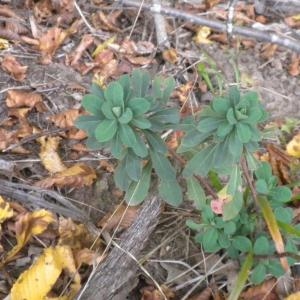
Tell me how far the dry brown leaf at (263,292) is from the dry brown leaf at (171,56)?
1337 mm

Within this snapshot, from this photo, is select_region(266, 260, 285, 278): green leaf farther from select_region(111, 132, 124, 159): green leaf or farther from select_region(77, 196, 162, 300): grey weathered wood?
select_region(111, 132, 124, 159): green leaf

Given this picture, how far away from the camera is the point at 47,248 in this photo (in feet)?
7.11

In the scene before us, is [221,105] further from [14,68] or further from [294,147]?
[14,68]

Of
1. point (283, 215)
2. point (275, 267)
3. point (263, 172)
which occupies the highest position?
point (263, 172)

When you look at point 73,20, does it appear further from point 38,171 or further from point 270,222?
point 270,222

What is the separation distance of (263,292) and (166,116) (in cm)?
79

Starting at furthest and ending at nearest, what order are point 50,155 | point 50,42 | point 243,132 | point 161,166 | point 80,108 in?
point 50,42, point 80,108, point 50,155, point 161,166, point 243,132

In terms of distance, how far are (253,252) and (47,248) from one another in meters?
0.79

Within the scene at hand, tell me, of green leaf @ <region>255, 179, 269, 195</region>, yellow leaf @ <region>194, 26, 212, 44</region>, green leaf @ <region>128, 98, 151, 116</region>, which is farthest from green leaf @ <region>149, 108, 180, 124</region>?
yellow leaf @ <region>194, 26, 212, 44</region>

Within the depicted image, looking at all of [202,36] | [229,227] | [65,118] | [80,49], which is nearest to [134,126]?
[229,227]

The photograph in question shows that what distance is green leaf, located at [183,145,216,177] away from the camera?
71.6 inches

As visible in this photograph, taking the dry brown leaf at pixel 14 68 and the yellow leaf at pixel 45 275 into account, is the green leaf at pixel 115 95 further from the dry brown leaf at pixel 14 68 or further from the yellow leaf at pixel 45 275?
the dry brown leaf at pixel 14 68

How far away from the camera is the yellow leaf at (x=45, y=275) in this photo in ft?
6.60

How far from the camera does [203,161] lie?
6.00 ft
